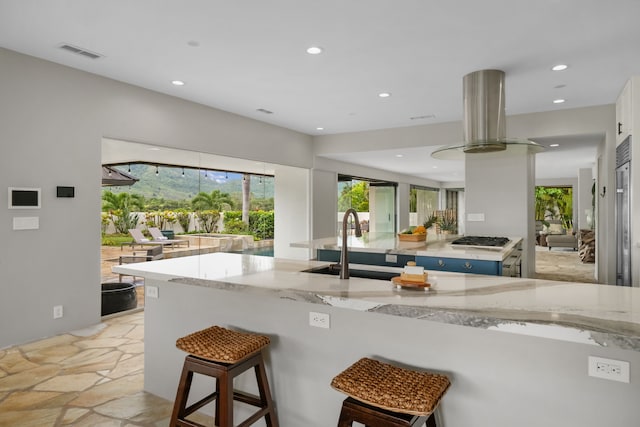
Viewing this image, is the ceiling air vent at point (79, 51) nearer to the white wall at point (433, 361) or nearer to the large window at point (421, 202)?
the white wall at point (433, 361)

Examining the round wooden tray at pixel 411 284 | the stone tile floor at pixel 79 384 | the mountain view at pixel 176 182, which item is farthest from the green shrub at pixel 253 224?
the round wooden tray at pixel 411 284

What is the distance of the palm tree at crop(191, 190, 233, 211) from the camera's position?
16.5 feet

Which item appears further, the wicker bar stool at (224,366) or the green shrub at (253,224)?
the green shrub at (253,224)

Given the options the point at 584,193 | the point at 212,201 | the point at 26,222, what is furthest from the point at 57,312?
the point at 584,193

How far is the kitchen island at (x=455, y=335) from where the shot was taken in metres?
1.29

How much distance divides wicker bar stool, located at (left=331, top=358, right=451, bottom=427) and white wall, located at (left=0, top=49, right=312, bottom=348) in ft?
11.3

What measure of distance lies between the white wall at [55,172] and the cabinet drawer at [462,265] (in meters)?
3.36

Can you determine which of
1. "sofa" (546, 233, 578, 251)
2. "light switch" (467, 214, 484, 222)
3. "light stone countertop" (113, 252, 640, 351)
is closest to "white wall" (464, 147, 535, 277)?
"light switch" (467, 214, 484, 222)

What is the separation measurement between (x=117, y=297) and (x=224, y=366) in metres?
3.19

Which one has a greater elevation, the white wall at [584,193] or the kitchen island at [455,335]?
the white wall at [584,193]

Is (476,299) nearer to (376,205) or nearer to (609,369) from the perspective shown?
(609,369)

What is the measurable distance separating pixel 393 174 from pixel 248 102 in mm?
6586

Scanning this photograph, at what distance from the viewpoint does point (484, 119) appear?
3740 millimetres

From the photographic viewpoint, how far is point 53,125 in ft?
12.2
